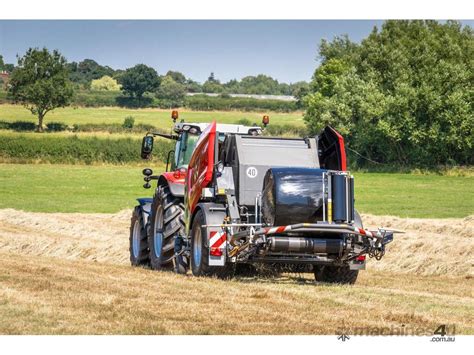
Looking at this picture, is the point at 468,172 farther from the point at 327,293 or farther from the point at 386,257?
the point at 327,293

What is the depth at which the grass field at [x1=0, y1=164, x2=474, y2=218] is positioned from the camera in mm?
38706

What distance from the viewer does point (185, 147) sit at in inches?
670

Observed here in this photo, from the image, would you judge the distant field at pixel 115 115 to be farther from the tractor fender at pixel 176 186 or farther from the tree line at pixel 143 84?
the tractor fender at pixel 176 186

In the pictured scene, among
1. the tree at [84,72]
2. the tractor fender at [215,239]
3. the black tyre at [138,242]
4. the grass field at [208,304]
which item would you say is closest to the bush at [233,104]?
the tree at [84,72]

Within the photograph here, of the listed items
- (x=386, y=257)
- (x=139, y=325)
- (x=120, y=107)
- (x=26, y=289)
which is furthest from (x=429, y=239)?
(x=120, y=107)

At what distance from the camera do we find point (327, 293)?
12914 mm

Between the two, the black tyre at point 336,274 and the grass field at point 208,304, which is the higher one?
the grass field at point 208,304

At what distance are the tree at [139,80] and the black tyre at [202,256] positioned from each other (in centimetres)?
4127

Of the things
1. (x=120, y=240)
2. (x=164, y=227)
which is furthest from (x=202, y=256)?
(x=120, y=240)

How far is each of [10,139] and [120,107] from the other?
8.23 metres

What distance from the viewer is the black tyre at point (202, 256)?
47.1 feet

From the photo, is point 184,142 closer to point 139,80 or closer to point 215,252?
point 215,252

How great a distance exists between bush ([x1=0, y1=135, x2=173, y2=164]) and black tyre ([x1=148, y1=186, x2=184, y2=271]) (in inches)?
1375

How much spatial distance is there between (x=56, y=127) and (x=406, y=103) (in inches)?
827
